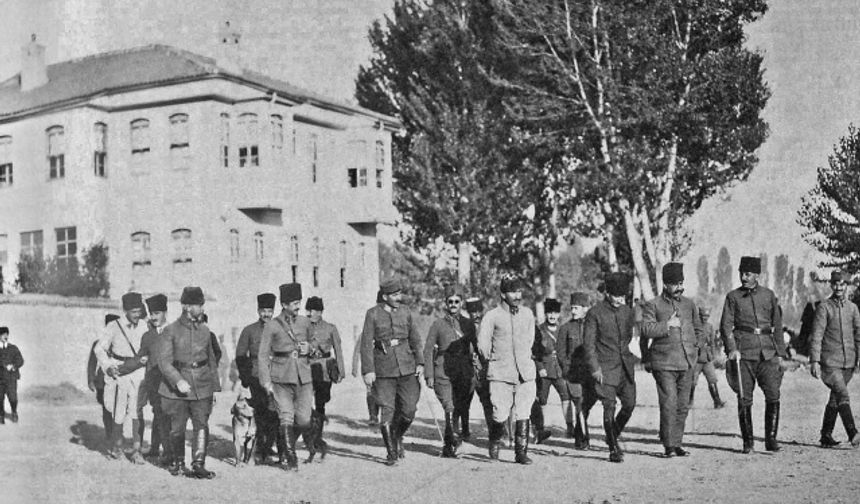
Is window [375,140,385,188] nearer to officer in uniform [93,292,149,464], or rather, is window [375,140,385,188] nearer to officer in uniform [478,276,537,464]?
officer in uniform [93,292,149,464]

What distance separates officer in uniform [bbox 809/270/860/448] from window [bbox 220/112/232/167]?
1117 inches

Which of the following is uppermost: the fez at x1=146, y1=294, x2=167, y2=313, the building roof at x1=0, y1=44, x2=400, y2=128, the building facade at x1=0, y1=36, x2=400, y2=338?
the building roof at x1=0, y1=44, x2=400, y2=128

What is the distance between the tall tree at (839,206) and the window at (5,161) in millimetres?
30084

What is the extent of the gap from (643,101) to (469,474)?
85.0 ft

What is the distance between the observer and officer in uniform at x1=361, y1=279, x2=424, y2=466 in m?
14.6

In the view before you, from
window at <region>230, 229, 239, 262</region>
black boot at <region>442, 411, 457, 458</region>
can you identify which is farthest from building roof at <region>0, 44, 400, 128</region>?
black boot at <region>442, 411, 457, 458</region>

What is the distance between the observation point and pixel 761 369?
1473cm

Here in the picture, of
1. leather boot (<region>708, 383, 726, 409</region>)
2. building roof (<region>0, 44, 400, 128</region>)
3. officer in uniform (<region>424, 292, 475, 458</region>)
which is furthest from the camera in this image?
building roof (<region>0, 44, 400, 128</region>)

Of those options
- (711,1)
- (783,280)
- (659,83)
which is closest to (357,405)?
(659,83)

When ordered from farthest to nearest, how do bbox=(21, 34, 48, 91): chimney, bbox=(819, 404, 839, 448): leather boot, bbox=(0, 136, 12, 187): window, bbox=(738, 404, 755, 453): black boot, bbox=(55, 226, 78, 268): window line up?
bbox=(21, 34, 48, 91): chimney < bbox=(0, 136, 12, 187): window < bbox=(55, 226, 78, 268): window < bbox=(819, 404, 839, 448): leather boot < bbox=(738, 404, 755, 453): black boot

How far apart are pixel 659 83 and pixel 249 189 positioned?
13.7m

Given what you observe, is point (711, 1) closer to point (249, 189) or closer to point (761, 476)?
point (249, 189)

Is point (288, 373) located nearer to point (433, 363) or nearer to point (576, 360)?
point (433, 363)

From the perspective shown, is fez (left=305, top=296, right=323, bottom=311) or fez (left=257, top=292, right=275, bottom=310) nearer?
fez (left=257, top=292, right=275, bottom=310)
